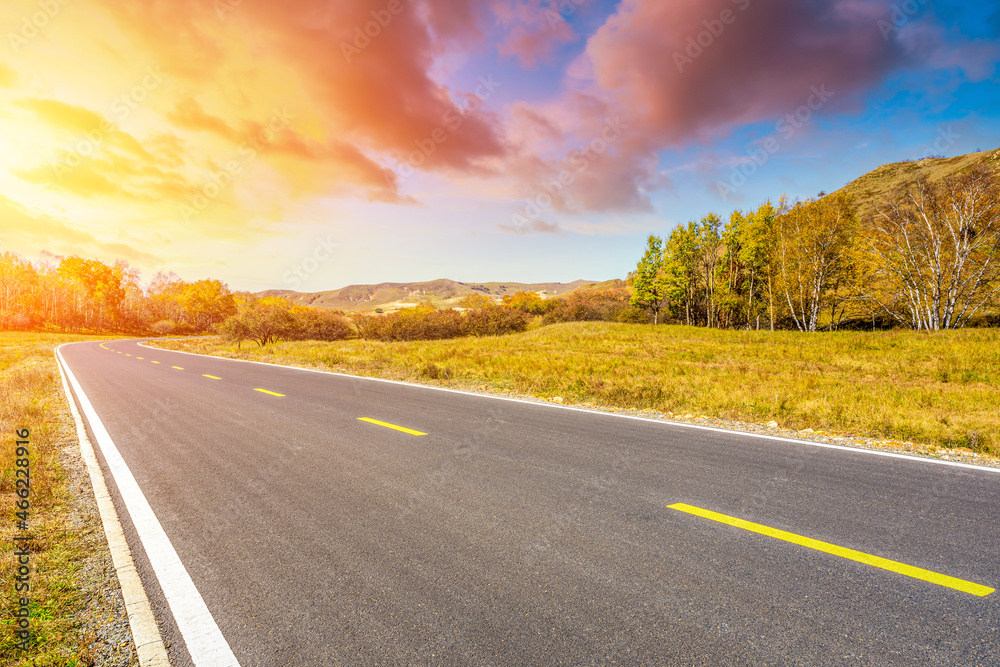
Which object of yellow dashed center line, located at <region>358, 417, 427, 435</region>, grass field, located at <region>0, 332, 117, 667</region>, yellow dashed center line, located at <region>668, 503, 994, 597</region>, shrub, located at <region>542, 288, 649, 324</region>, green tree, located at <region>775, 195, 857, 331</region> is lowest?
grass field, located at <region>0, 332, 117, 667</region>

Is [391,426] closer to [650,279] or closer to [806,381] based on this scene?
[806,381]

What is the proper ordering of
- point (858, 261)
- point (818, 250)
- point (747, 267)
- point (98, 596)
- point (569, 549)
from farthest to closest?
point (747, 267) < point (818, 250) < point (858, 261) < point (569, 549) < point (98, 596)

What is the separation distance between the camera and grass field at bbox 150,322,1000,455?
25.1 feet

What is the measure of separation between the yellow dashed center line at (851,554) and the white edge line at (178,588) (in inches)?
146

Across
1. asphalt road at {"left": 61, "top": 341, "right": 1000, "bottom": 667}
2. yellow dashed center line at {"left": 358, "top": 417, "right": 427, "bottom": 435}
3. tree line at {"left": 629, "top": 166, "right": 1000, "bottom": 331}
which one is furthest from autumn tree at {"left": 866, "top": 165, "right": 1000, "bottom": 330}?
yellow dashed center line at {"left": 358, "top": 417, "right": 427, "bottom": 435}

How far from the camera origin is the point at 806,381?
12.0 meters

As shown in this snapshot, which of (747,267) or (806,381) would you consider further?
(747,267)

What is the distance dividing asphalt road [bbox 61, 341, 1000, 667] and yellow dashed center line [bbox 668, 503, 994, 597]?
7cm

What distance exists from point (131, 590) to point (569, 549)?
3264mm

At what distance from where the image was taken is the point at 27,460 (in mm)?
5824

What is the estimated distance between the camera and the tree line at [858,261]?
25109 mm

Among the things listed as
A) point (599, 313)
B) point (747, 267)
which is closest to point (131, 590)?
point (747, 267)

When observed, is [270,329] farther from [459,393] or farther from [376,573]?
[376,573]

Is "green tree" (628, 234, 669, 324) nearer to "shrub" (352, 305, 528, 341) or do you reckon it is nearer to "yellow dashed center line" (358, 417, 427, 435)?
"shrub" (352, 305, 528, 341)
